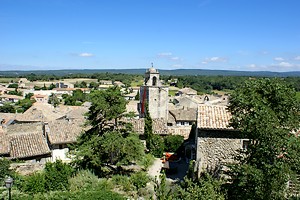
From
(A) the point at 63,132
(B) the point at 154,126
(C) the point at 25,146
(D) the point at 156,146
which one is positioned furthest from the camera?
(B) the point at 154,126

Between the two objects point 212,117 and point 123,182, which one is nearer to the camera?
point 212,117

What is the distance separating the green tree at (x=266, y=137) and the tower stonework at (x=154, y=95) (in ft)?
90.3

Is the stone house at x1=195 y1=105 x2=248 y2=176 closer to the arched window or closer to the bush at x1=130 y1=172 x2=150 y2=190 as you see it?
the bush at x1=130 y1=172 x2=150 y2=190

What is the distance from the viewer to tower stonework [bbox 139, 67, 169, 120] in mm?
41156

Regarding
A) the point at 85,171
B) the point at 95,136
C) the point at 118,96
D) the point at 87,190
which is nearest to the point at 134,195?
the point at 87,190

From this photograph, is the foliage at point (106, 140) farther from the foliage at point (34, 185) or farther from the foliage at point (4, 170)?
the foliage at point (4, 170)

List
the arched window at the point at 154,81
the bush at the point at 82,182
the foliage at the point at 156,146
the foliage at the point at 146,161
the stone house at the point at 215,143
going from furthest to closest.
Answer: the arched window at the point at 154,81 → the foliage at the point at 156,146 → the foliage at the point at 146,161 → the bush at the point at 82,182 → the stone house at the point at 215,143

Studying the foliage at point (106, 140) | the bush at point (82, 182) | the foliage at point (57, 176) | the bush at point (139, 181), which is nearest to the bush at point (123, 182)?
the bush at point (139, 181)

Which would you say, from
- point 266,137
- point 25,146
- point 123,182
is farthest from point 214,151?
point 25,146

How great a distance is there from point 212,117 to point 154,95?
2268cm

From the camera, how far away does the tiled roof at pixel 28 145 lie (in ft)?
79.3

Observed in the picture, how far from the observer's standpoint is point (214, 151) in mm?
18391

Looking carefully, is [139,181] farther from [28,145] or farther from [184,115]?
[184,115]

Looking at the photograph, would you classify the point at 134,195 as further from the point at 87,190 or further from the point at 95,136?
the point at 95,136
